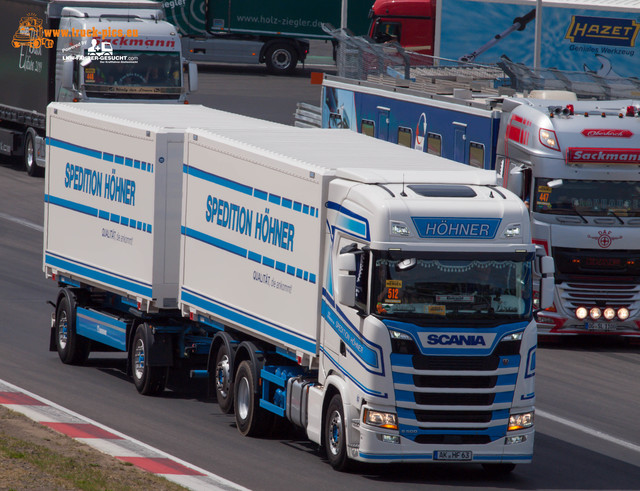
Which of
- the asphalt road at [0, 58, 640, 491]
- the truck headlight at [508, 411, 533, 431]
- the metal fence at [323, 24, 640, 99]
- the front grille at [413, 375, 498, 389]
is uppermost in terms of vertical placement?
the metal fence at [323, 24, 640, 99]

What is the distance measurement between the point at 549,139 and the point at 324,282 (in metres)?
8.49

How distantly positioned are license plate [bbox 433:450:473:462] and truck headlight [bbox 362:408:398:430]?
52 centimetres

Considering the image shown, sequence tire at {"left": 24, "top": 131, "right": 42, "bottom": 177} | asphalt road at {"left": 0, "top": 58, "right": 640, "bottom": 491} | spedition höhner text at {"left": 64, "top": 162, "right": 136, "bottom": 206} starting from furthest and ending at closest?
tire at {"left": 24, "top": 131, "right": 42, "bottom": 177} < spedition höhner text at {"left": 64, "top": 162, "right": 136, "bottom": 206} < asphalt road at {"left": 0, "top": 58, "right": 640, "bottom": 491}

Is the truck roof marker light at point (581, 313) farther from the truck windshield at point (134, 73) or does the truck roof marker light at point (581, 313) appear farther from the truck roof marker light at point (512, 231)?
the truck windshield at point (134, 73)

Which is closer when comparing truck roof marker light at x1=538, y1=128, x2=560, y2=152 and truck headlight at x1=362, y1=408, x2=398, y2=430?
truck headlight at x1=362, y1=408, x2=398, y2=430

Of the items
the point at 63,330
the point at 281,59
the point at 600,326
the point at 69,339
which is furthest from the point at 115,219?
the point at 281,59

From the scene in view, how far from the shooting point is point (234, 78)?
187 feet

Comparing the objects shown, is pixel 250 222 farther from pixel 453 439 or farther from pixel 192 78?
pixel 192 78

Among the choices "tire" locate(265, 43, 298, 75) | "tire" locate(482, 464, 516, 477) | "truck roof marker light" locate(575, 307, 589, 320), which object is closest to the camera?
"tire" locate(482, 464, 516, 477)

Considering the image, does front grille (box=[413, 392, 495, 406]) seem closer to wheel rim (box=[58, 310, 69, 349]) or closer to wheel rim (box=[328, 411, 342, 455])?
wheel rim (box=[328, 411, 342, 455])

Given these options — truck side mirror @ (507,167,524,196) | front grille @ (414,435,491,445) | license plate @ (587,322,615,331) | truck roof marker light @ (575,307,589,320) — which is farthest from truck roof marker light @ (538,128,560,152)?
front grille @ (414,435,491,445)

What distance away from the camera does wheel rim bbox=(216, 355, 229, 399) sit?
52.3ft

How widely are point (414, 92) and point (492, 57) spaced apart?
41.0 feet

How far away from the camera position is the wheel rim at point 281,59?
58531 mm
